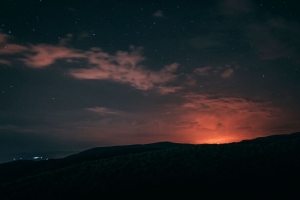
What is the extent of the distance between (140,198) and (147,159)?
31.1ft

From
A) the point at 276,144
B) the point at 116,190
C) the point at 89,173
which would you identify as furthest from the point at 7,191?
the point at 276,144

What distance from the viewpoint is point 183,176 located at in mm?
19203

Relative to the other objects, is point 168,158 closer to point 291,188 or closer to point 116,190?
point 116,190

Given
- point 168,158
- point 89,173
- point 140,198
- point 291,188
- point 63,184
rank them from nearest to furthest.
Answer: point 291,188 < point 140,198 < point 63,184 < point 89,173 < point 168,158

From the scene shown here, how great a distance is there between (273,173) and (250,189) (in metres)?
3.89

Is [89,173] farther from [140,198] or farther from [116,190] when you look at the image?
[140,198]

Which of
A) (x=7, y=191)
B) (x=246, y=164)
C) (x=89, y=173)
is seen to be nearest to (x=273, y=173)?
(x=246, y=164)

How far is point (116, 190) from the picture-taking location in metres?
18.1

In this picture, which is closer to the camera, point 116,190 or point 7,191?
point 116,190

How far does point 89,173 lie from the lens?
23031mm

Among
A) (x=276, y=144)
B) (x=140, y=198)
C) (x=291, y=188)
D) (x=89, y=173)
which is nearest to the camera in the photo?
(x=291, y=188)

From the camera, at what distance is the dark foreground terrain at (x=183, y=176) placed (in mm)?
16188

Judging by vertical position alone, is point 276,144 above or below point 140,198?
above

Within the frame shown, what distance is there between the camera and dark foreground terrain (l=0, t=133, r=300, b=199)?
16188mm
